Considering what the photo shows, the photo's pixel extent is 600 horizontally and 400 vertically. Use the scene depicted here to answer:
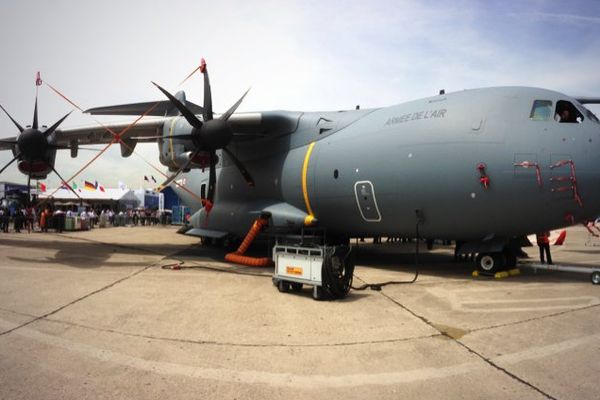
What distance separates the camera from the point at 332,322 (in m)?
6.09

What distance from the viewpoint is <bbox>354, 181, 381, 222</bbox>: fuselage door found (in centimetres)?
1063

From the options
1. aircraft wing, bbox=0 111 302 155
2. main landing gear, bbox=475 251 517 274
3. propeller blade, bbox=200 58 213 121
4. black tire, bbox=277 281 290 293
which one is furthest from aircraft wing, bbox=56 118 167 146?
main landing gear, bbox=475 251 517 274

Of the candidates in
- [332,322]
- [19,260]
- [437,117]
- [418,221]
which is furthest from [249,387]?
[19,260]

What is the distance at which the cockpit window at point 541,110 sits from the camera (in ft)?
29.4

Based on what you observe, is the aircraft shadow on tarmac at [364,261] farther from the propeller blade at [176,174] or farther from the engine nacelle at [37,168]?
the engine nacelle at [37,168]

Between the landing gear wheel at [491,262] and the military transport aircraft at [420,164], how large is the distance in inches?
1.1

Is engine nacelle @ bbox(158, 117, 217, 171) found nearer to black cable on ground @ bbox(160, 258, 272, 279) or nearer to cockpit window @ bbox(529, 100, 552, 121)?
black cable on ground @ bbox(160, 258, 272, 279)

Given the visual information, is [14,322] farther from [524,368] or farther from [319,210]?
[319,210]

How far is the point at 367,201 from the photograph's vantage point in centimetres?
1077

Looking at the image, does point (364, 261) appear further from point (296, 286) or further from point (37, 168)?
point (37, 168)

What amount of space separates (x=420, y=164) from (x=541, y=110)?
111 inches

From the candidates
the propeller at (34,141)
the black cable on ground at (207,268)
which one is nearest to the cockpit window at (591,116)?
the black cable on ground at (207,268)

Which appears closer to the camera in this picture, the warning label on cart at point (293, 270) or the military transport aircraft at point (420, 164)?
the warning label on cart at point (293, 270)

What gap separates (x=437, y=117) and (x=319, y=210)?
423 centimetres
